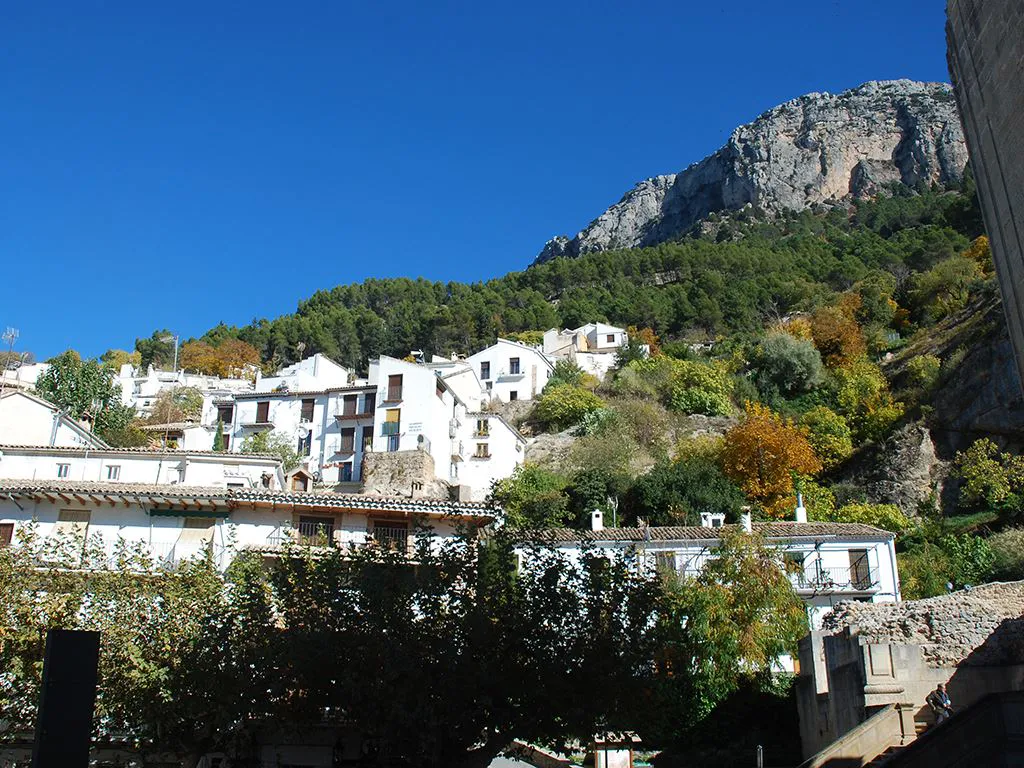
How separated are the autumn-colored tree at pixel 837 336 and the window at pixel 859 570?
1236 inches

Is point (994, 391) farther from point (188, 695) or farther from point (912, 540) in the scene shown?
point (188, 695)

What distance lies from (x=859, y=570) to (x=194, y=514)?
23.4m

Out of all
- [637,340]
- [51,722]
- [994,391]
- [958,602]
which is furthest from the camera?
[637,340]

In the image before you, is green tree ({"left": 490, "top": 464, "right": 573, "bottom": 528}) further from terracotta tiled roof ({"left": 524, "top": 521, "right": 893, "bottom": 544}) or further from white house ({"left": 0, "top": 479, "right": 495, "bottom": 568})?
white house ({"left": 0, "top": 479, "right": 495, "bottom": 568})

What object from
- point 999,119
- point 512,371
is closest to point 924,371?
point 512,371

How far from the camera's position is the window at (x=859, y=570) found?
34125 mm

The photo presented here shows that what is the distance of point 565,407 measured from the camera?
6278cm

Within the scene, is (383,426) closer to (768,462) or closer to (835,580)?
(768,462)

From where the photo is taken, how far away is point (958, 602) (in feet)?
69.7

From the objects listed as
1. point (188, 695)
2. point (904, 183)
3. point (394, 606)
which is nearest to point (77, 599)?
point (188, 695)

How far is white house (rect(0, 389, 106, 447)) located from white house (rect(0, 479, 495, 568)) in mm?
13867

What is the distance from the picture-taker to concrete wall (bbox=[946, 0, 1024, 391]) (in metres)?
13.8

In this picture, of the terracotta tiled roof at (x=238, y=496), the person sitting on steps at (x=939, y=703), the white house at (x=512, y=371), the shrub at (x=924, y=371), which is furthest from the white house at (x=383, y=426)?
the person sitting on steps at (x=939, y=703)

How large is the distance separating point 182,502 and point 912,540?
29475mm
